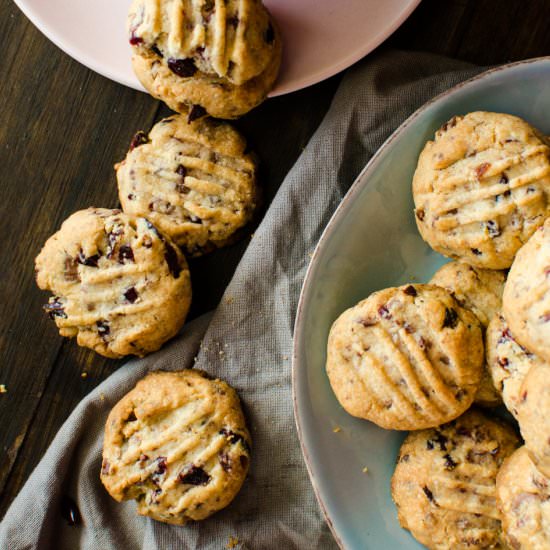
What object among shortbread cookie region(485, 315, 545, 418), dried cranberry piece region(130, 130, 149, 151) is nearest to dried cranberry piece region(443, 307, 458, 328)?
shortbread cookie region(485, 315, 545, 418)

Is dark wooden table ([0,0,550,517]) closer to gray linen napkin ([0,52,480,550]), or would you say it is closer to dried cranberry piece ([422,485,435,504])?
gray linen napkin ([0,52,480,550])

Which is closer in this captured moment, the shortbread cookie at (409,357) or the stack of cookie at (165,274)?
the shortbread cookie at (409,357)

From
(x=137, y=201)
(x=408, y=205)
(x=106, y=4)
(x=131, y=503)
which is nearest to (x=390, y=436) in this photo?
(x=408, y=205)

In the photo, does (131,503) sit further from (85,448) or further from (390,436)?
(390,436)

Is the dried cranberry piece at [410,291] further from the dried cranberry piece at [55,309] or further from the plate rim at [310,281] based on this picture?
the dried cranberry piece at [55,309]

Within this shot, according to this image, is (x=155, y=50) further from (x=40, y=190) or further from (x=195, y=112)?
(x=40, y=190)

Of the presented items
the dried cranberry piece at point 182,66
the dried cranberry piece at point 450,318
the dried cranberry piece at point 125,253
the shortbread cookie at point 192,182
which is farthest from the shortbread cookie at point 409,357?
the dried cranberry piece at point 182,66
